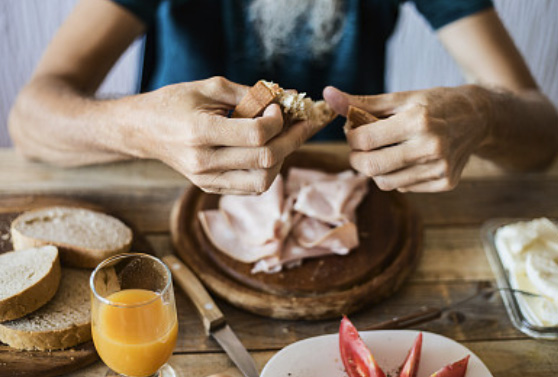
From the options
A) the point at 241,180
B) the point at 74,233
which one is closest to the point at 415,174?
the point at 241,180

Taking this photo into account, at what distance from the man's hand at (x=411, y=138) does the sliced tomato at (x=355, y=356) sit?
0.37 meters

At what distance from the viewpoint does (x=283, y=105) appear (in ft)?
3.96

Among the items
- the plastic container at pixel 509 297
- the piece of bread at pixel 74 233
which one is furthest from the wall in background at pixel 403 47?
the plastic container at pixel 509 297

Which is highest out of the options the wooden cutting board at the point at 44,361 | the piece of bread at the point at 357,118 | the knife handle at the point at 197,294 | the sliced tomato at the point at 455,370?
the piece of bread at the point at 357,118

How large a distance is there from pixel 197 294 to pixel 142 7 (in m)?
0.97

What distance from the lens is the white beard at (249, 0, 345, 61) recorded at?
6.17 feet

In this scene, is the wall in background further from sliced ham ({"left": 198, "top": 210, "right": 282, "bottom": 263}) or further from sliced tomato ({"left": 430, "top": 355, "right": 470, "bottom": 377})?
sliced tomato ({"left": 430, "top": 355, "right": 470, "bottom": 377})

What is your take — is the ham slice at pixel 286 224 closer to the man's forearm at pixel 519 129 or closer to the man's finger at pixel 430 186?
the man's finger at pixel 430 186

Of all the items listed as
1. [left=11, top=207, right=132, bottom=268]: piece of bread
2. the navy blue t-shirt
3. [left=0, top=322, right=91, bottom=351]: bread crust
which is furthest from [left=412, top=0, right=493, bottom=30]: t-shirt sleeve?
[left=0, top=322, right=91, bottom=351]: bread crust

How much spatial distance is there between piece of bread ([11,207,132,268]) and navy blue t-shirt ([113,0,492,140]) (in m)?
0.81

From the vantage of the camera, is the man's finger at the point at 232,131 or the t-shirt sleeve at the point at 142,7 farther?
the t-shirt sleeve at the point at 142,7

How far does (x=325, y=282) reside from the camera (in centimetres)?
136

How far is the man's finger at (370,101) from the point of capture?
1242mm

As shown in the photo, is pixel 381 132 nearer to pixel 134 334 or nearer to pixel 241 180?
pixel 241 180
